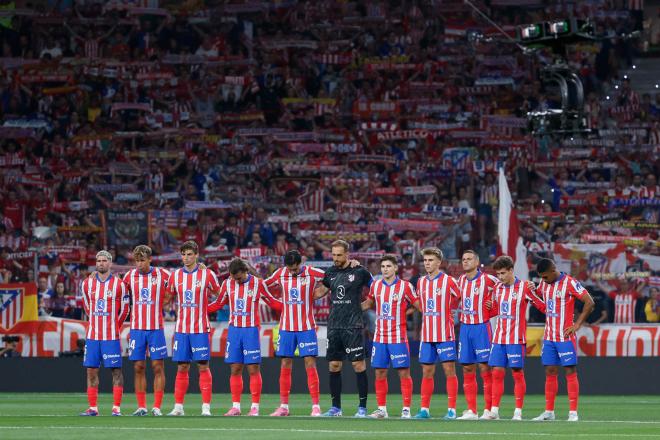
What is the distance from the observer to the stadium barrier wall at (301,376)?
24000 mm

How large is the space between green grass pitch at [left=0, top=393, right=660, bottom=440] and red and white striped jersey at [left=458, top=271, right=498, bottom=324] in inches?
54.5

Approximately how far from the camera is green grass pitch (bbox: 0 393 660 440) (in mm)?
13992

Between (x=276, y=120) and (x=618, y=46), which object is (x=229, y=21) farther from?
(x=618, y=46)

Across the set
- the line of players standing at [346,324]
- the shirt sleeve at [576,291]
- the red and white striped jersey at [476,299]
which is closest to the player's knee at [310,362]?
the line of players standing at [346,324]

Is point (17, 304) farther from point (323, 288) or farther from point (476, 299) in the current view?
point (476, 299)

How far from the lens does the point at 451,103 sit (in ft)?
111

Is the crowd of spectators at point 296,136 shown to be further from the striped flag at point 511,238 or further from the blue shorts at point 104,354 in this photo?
the blue shorts at point 104,354

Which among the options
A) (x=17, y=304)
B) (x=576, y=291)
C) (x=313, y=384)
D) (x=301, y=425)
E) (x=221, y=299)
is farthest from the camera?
(x=17, y=304)

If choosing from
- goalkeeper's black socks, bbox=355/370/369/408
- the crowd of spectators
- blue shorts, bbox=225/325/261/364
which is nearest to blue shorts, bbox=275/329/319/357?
blue shorts, bbox=225/325/261/364

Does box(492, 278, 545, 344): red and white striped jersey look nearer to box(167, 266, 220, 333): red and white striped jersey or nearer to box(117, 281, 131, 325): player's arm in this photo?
box(167, 266, 220, 333): red and white striped jersey

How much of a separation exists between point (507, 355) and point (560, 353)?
657 millimetres

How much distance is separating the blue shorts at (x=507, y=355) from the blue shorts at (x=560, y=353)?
307 millimetres

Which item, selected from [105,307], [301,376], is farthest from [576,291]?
[301,376]

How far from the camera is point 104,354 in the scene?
17891mm
